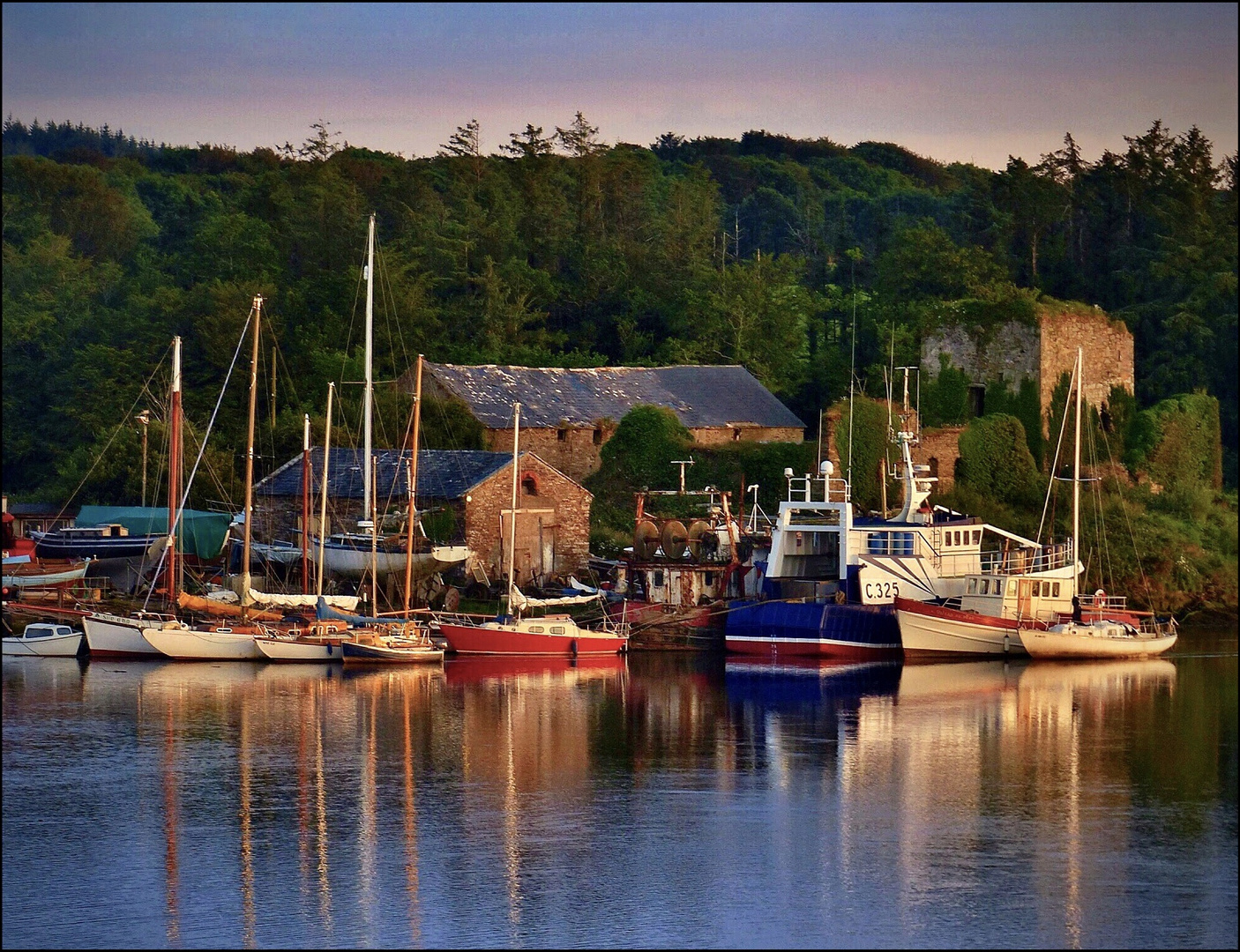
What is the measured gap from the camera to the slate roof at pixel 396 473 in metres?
46.0

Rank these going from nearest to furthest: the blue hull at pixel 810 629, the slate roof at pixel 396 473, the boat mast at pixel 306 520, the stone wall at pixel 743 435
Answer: the blue hull at pixel 810 629 → the boat mast at pixel 306 520 → the slate roof at pixel 396 473 → the stone wall at pixel 743 435

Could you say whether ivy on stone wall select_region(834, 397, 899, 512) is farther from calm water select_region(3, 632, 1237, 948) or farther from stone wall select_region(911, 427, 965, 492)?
calm water select_region(3, 632, 1237, 948)

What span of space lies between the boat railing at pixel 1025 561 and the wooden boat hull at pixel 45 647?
63.3 ft

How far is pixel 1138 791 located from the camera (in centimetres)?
2895

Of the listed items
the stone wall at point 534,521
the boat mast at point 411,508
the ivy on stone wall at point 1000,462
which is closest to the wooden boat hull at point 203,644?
the boat mast at point 411,508

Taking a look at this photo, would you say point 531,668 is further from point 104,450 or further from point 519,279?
point 519,279

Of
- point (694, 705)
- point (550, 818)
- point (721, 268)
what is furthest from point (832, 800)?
point (721, 268)

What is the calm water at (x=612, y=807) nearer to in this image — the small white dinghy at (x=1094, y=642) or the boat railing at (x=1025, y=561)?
A: the small white dinghy at (x=1094, y=642)

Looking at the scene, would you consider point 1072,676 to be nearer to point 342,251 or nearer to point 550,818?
point 550,818

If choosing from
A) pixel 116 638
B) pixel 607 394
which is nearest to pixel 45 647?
pixel 116 638

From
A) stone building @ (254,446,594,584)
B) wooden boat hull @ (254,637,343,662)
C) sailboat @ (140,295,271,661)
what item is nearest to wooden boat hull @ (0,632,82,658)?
sailboat @ (140,295,271,661)

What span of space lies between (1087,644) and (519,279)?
105 ft

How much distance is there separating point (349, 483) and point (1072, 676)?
17.4 m

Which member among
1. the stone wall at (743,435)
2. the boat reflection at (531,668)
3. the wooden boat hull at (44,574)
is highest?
the stone wall at (743,435)
